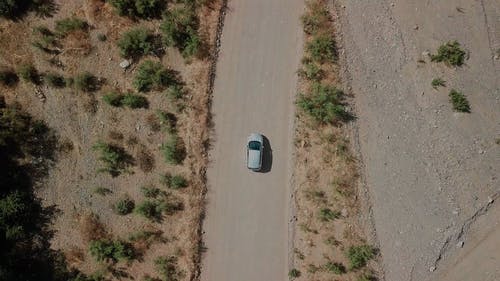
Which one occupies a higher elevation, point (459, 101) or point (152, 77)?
point (152, 77)

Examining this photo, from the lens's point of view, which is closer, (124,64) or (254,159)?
(254,159)

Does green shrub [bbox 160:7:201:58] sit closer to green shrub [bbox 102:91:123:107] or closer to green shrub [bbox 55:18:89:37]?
green shrub [bbox 102:91:123:107]

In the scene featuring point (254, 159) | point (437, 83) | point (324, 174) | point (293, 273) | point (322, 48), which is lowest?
point (293, 273)

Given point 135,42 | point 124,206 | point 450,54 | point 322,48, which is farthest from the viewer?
point 450,54

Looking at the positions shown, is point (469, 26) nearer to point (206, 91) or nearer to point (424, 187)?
point (424, 187)

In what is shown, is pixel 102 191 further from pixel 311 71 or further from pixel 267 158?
pixel 311 71

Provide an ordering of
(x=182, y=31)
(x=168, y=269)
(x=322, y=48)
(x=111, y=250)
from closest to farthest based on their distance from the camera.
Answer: (x=111, y=250) → (x=168, y=269) → (x=182, y=31) → (x=322, y=48)

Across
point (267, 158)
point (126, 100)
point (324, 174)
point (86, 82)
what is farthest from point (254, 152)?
point (86, 82)
